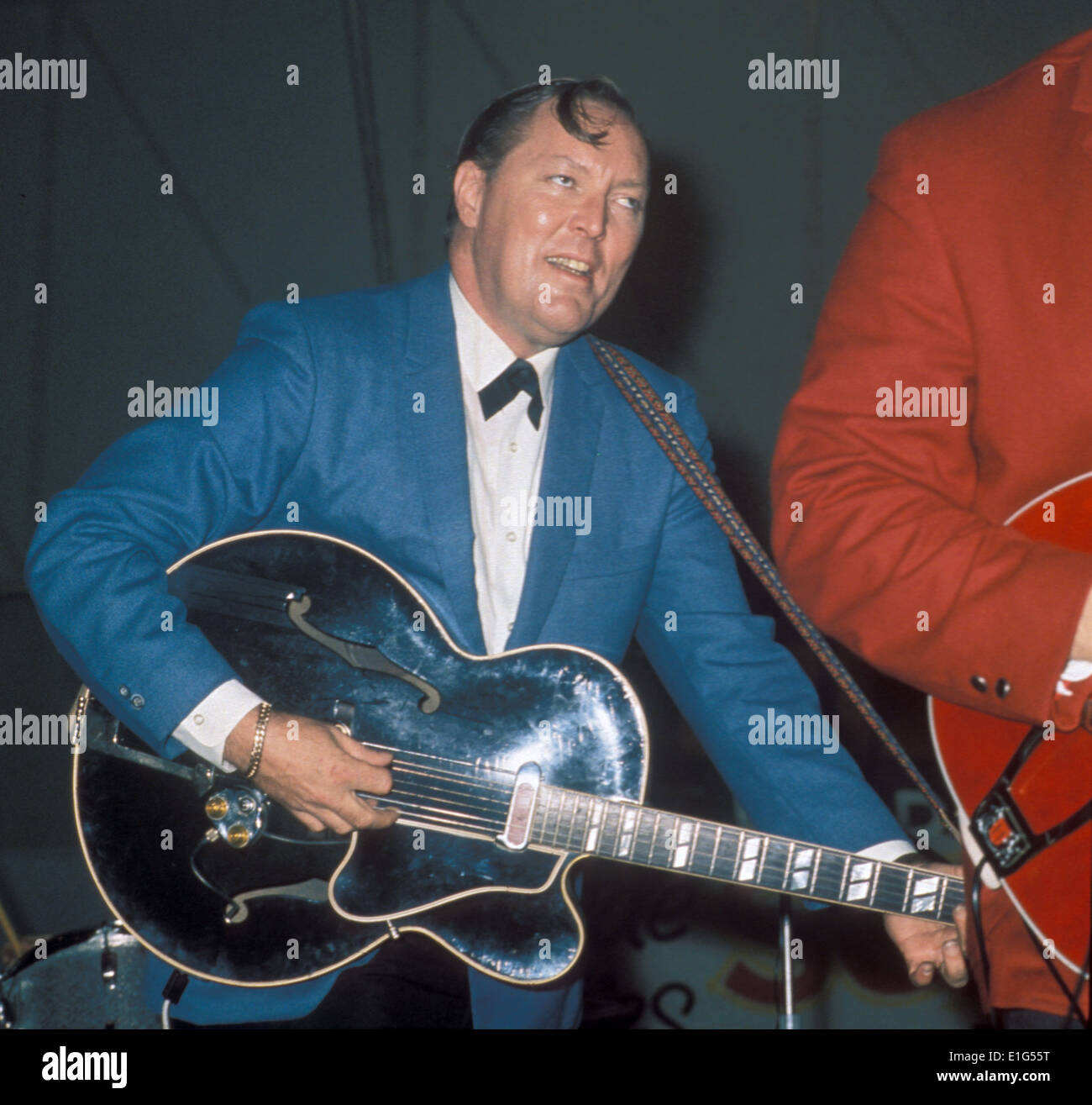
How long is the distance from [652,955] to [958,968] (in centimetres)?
222

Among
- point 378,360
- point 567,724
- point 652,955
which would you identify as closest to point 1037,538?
point 567,724

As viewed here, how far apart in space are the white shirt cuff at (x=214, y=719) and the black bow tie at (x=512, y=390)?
73 centimetres

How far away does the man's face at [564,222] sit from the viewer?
6.91 ft

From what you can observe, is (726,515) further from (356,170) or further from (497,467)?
(356,170)

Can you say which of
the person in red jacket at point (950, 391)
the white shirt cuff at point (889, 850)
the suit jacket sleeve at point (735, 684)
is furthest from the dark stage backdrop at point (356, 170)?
the person in red jacket at point (950, 391)

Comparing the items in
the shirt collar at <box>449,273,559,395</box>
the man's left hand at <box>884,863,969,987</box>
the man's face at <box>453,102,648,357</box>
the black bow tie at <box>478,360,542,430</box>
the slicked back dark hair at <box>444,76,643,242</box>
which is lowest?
the man's left hand at <box>884,863,969,987</box>

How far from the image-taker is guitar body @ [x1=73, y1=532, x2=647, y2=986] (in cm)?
180

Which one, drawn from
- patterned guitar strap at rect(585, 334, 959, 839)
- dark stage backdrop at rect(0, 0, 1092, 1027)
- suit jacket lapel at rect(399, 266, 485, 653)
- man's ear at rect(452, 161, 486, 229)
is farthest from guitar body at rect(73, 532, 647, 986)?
dark stage backdrop at rect(0, 0, 1092, 1027)

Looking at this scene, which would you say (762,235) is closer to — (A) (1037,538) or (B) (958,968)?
(B) (958,968)

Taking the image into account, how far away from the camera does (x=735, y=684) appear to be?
223 cm

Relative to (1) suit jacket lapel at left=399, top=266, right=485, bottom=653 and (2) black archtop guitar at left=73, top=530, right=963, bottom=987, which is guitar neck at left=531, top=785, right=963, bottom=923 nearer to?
(2) black archtop guitar at left=73, top=530, right=963, bottom=987

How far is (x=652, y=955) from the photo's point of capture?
3990 millimetres

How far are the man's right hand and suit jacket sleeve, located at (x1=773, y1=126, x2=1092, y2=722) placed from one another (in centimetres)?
73

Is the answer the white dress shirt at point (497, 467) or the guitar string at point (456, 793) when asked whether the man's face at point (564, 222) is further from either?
the guitar string at point (456, 793)
